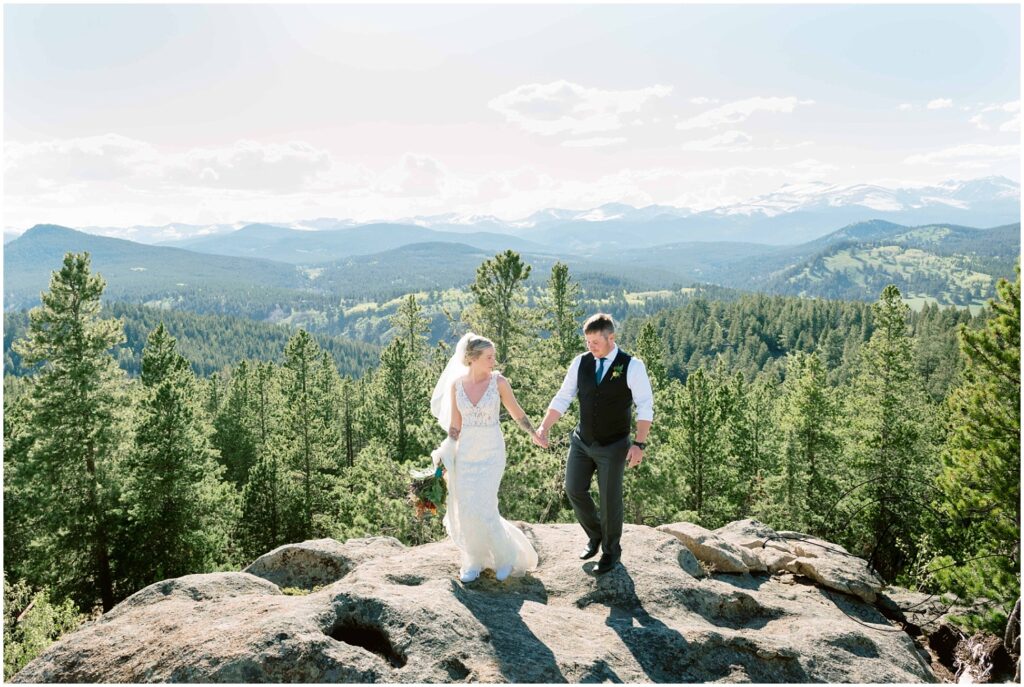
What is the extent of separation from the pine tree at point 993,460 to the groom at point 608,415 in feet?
26.8

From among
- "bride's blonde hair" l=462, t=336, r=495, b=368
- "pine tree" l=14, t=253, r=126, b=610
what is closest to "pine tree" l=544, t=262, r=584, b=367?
"pine tree" l=14, t=253, r=126, b=610

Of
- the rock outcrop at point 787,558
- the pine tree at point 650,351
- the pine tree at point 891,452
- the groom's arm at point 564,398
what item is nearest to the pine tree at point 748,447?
the pine tree at point 650,351

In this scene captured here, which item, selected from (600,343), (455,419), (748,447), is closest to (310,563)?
(455,419)

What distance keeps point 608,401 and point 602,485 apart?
3.52ft

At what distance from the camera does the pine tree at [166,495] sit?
21516mm

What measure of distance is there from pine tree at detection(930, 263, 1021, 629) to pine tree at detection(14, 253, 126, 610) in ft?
76.9

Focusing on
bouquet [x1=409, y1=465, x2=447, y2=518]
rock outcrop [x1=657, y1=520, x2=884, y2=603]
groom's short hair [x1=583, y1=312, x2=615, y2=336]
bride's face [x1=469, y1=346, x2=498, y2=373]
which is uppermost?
groom's short hair [x1=583, y1=312, x2=615, y2=336]

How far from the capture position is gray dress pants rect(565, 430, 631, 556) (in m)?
7.58

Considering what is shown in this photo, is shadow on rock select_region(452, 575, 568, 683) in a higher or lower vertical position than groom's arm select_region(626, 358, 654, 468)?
lower

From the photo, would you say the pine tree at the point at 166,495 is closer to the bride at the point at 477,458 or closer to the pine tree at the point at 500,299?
the pine tree at the point at 500,299

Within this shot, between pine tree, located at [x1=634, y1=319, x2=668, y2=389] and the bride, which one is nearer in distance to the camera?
the bride

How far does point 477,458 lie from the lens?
25.3ft

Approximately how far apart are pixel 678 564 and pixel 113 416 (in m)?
19.8

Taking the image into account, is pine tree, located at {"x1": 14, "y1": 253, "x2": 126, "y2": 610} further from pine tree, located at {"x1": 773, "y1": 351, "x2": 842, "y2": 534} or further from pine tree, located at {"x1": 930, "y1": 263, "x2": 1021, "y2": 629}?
pine tree, located at {"x1": 773, "y1": 351, "x2": 842, "y2": 534}
